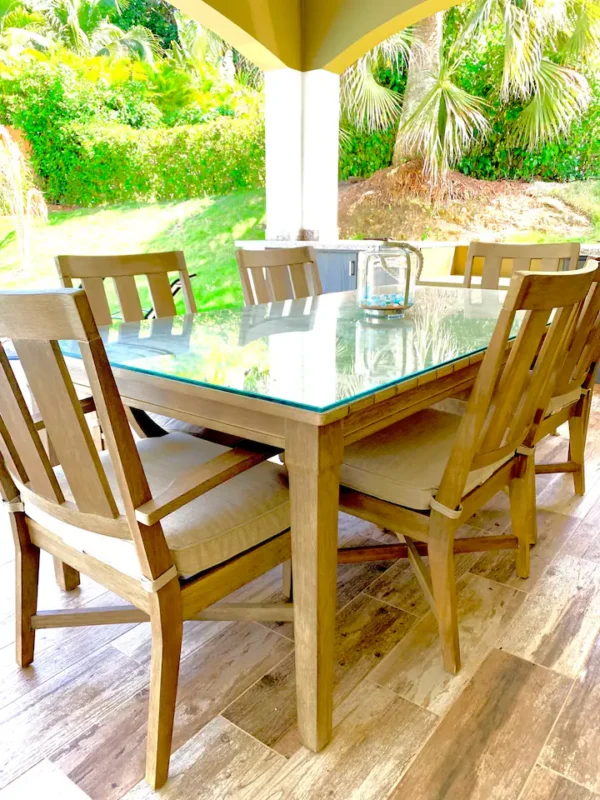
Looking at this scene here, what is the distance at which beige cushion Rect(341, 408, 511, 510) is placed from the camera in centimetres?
131

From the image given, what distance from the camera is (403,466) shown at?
1.37 meters

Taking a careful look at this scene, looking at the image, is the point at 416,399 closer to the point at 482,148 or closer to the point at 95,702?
the point at 95,702

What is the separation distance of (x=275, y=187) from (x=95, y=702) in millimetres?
4092

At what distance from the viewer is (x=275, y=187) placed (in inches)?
182

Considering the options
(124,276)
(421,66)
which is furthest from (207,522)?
(421,66)

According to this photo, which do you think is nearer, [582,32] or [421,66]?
[582,32]

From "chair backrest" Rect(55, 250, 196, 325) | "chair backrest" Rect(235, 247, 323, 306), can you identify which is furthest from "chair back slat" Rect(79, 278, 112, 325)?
"chair backrest" Rect(235, 247, 323, 306)

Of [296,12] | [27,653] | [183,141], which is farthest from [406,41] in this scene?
[27,653]

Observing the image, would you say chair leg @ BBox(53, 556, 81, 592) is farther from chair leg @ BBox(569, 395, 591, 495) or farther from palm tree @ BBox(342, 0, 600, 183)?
palm tree @ BBox(342, 0, 600, 183)

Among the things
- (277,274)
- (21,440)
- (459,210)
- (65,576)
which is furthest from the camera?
(459,210)

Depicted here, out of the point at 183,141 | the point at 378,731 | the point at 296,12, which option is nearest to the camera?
the point at 378,731

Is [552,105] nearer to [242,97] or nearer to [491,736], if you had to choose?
[242,97]

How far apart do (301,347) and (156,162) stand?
727 cm

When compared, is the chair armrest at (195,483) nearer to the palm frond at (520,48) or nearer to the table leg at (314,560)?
the table leg at (314,560)
